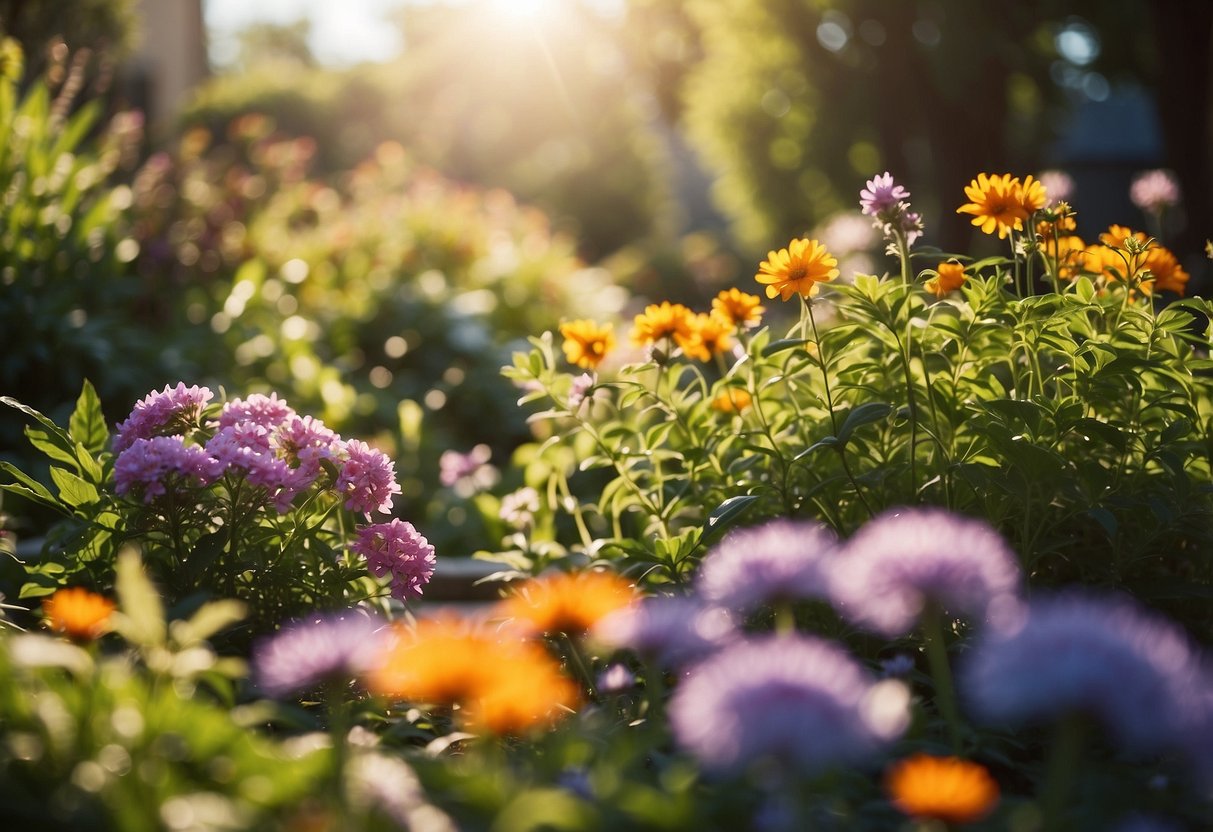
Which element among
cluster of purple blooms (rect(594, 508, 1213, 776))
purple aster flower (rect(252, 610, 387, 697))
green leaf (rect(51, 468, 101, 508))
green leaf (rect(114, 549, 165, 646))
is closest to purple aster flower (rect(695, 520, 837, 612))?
cluster of purple blooms (rect(594, 508, 1213, 776))

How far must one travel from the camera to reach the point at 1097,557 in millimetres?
2238

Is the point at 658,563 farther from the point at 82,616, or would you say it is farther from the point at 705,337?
the point at 82,616

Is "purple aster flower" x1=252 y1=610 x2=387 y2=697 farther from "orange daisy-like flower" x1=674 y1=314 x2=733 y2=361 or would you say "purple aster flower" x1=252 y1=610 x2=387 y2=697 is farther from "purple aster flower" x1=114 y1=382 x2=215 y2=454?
"orange daisy-like flower" x1=674 y1=314 x2=733 y2=361

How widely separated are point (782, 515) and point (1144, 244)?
35.0 inches

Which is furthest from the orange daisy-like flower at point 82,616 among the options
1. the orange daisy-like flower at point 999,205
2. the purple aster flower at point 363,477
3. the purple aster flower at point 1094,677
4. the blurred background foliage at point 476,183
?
the blurred background foliage at point 476,183

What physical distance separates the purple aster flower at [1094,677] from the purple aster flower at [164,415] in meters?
1.50

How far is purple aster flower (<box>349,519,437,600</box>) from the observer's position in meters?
2.03

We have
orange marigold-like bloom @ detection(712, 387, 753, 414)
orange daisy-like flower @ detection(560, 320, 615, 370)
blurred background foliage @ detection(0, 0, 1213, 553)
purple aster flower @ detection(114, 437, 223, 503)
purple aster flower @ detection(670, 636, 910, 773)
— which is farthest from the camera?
blurred background foliage @ detection(0, 0, 1213, 553)

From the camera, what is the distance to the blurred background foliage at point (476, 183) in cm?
443

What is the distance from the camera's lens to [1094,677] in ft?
3.09

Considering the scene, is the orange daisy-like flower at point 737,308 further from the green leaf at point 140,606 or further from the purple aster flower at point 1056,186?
the green leaf at point 140,606

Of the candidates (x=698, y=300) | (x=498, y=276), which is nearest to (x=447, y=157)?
(x=698, y=300)

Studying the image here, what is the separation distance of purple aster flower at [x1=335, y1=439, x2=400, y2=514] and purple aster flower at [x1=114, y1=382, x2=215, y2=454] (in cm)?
29

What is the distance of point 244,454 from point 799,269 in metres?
1.00
